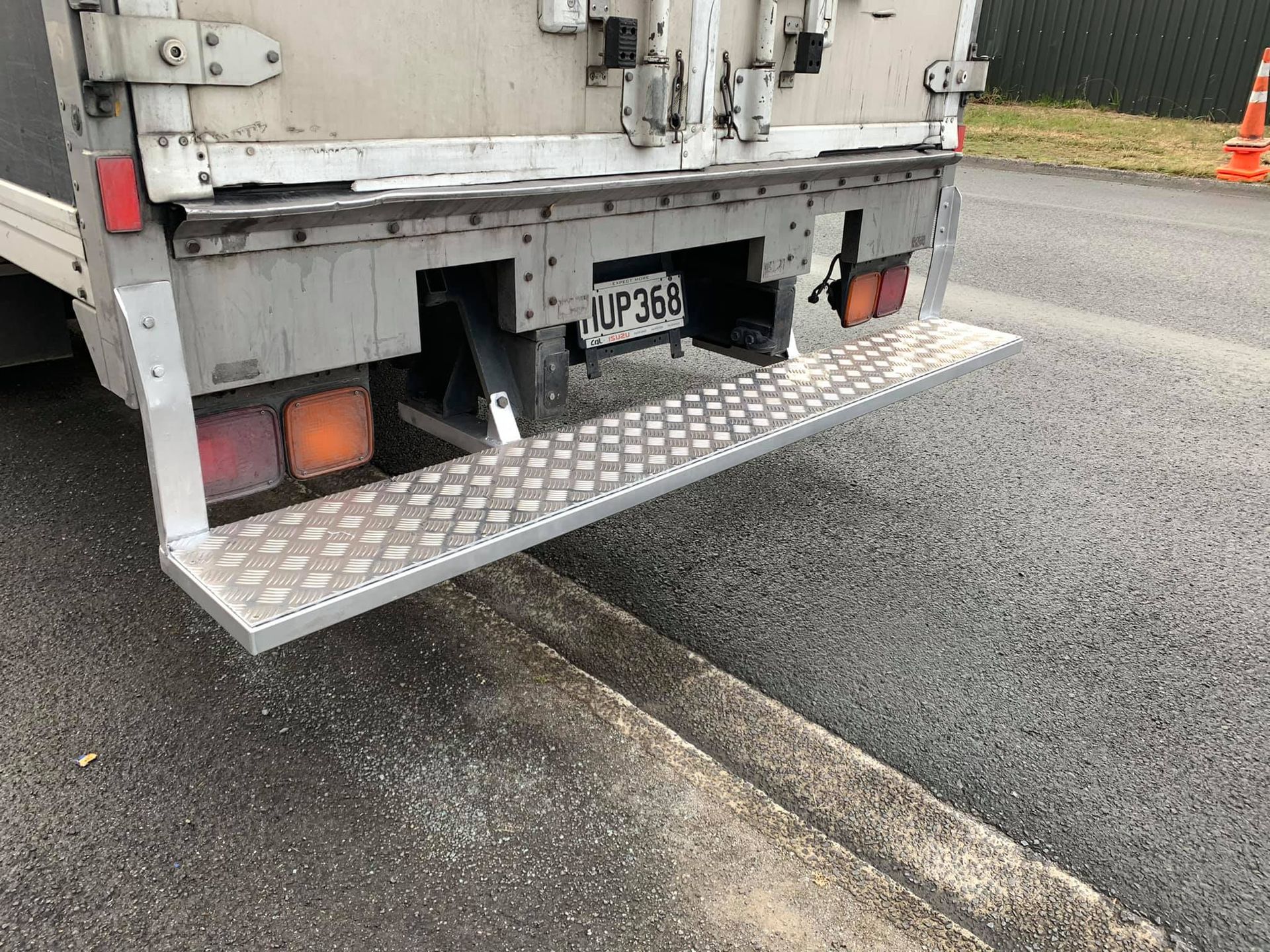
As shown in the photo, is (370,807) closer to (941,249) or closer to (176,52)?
(176,52)

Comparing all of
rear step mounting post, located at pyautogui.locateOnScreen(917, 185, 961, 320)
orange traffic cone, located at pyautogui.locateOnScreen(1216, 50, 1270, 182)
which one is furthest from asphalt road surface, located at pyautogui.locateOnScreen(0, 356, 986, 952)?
orange traffic cone, located at pyautogui.locateOnScreen(1216, 50, 1270, 182)

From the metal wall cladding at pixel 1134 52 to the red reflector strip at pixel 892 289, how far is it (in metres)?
12.0

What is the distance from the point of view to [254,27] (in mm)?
2234

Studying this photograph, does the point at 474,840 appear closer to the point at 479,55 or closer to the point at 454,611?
the point at 454,611

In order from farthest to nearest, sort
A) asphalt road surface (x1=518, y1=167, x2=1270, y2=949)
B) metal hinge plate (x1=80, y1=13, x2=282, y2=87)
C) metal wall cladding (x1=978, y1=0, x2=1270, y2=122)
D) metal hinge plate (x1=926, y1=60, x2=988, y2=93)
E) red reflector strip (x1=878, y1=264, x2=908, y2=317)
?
metal wall cladding (x1=978, y1=0, x2=1270, y2=122) < red reflector strip (x1=878, y1=264, x2=908, y2=317) < metal hinge plate (x1=926, y1=60, x2=988, y2=93) < asphalt road surface (x1=518, y1=167, x2=1270, y2=949) < metal hinge plate (x1=80, y1=13, x2=282, y2=87)

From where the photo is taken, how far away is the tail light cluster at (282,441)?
249 cm

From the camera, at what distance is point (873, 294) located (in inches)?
173

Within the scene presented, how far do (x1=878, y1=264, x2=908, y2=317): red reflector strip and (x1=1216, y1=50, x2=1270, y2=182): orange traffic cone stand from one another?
9.70m

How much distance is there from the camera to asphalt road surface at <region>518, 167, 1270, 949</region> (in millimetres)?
2619

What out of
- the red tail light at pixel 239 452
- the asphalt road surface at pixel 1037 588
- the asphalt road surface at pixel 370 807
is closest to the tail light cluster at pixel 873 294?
the asphalt road surface at pixel 1037 588

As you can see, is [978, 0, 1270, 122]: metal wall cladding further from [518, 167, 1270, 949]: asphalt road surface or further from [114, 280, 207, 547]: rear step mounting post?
[114, 280, 207, 547]: rear step mounting post

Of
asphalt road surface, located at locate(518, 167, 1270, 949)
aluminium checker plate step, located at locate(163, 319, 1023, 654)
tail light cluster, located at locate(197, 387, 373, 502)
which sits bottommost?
asphalt road surface, located at locate(518, 167, 1270, 949)

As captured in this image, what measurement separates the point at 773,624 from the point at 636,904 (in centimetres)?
127

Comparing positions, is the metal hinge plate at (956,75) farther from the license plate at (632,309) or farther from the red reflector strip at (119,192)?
the red reflector strip at (119,192)
